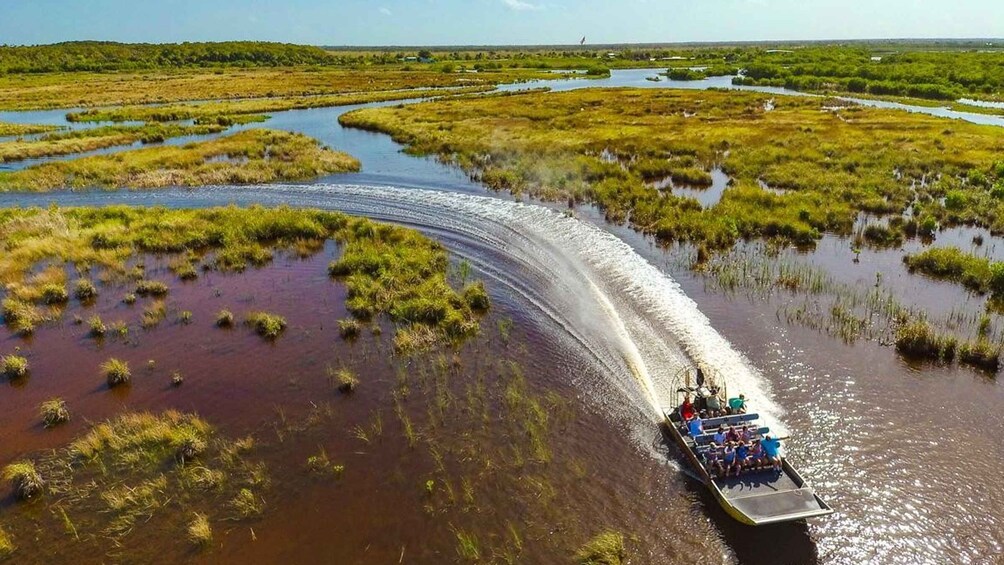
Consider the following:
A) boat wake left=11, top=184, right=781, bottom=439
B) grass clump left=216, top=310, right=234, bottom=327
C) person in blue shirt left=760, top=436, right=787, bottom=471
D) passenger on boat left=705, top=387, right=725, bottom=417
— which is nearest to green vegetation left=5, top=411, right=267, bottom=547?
grass clump left=216, top=310, right=234, bottom=327

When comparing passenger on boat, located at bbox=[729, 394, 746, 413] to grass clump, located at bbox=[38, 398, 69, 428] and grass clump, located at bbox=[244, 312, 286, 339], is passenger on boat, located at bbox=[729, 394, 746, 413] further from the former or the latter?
grass clump, located at bbox=[38, 398, 69, 428]

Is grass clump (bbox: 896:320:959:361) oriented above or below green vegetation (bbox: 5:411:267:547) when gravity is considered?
above

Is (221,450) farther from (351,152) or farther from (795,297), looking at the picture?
(351,152)

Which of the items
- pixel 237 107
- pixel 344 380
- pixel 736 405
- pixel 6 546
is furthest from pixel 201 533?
pixel 237 107

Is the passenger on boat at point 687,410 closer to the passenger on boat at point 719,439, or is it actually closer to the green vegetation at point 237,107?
the passenger on boat at point 719,439

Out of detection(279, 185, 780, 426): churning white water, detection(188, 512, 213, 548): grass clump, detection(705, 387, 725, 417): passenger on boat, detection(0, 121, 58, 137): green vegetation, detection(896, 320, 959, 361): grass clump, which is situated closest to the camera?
detection(188, 512, 213, 548): grass clump

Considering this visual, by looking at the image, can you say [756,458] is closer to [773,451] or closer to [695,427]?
[773,451]
